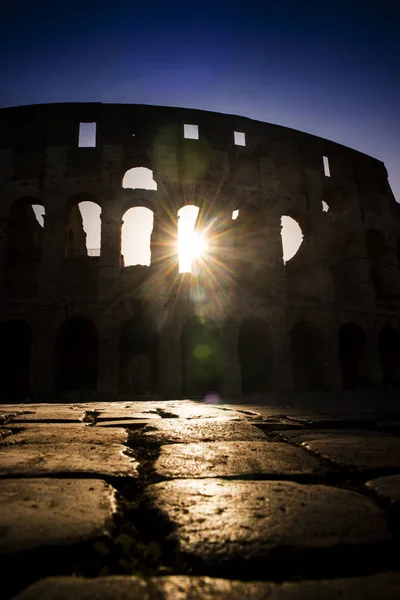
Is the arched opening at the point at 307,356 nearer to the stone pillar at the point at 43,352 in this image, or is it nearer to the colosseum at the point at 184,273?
the colosseum at the point at 184,273

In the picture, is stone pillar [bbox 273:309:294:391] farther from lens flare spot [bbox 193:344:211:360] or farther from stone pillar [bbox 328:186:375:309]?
stone pillar [bbox 328:186:375:309]

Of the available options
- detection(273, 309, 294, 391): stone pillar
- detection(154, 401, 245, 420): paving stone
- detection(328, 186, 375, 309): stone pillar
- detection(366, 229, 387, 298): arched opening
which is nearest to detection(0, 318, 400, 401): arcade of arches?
detection(273, 309, 294, 391): stone pillar

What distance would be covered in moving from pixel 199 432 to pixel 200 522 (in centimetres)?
163

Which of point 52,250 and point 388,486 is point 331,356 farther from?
point 388,486

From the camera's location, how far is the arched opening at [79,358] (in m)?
13.4

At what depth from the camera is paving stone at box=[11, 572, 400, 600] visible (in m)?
0.71

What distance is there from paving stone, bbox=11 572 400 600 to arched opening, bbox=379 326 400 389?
15306 millimetres

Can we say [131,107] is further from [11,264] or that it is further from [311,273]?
[311,273]

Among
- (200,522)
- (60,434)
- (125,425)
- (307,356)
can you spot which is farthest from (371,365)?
(200,522)

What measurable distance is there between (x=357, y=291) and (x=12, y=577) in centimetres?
1480

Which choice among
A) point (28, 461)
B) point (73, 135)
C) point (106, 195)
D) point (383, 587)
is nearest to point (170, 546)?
point (383, 587)

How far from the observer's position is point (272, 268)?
43.2ft

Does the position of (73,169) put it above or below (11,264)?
above

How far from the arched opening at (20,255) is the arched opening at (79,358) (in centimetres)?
208
